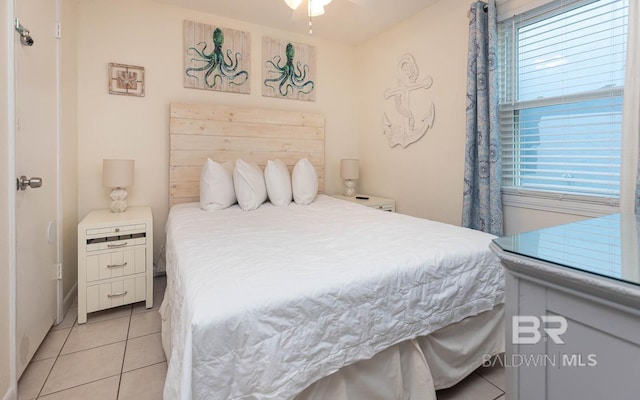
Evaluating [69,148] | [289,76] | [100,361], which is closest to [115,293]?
[100,361]

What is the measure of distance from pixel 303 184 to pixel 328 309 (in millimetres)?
1974

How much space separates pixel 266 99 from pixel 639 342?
3.29 m

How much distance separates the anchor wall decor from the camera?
297cm

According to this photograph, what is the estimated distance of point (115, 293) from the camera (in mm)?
2162

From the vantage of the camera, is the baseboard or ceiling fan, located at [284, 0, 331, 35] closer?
the baseboard

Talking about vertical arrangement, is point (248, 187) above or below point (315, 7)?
below

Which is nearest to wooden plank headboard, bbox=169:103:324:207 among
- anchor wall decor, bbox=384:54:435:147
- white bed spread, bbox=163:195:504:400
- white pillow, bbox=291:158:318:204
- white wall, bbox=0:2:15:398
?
white pillow, bbox=291:158:318:204

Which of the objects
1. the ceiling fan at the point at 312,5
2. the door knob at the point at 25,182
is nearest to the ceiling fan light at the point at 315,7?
the ceiling fan at the point at 312,5

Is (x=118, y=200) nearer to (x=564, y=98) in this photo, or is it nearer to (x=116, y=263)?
(x=116, y=263)

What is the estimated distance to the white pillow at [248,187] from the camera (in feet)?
8.61

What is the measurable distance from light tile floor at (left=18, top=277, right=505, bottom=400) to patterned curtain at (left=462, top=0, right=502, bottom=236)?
3.74 ft

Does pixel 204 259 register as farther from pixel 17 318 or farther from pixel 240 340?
pixel 17 318

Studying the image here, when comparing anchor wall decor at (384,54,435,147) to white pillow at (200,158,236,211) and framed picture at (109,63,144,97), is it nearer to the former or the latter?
white pillow at (200,158,236,211)

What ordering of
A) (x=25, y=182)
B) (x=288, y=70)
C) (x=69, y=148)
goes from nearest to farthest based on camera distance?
(x=25, y=182), (x=69, y=148), (x=288, y=70)
